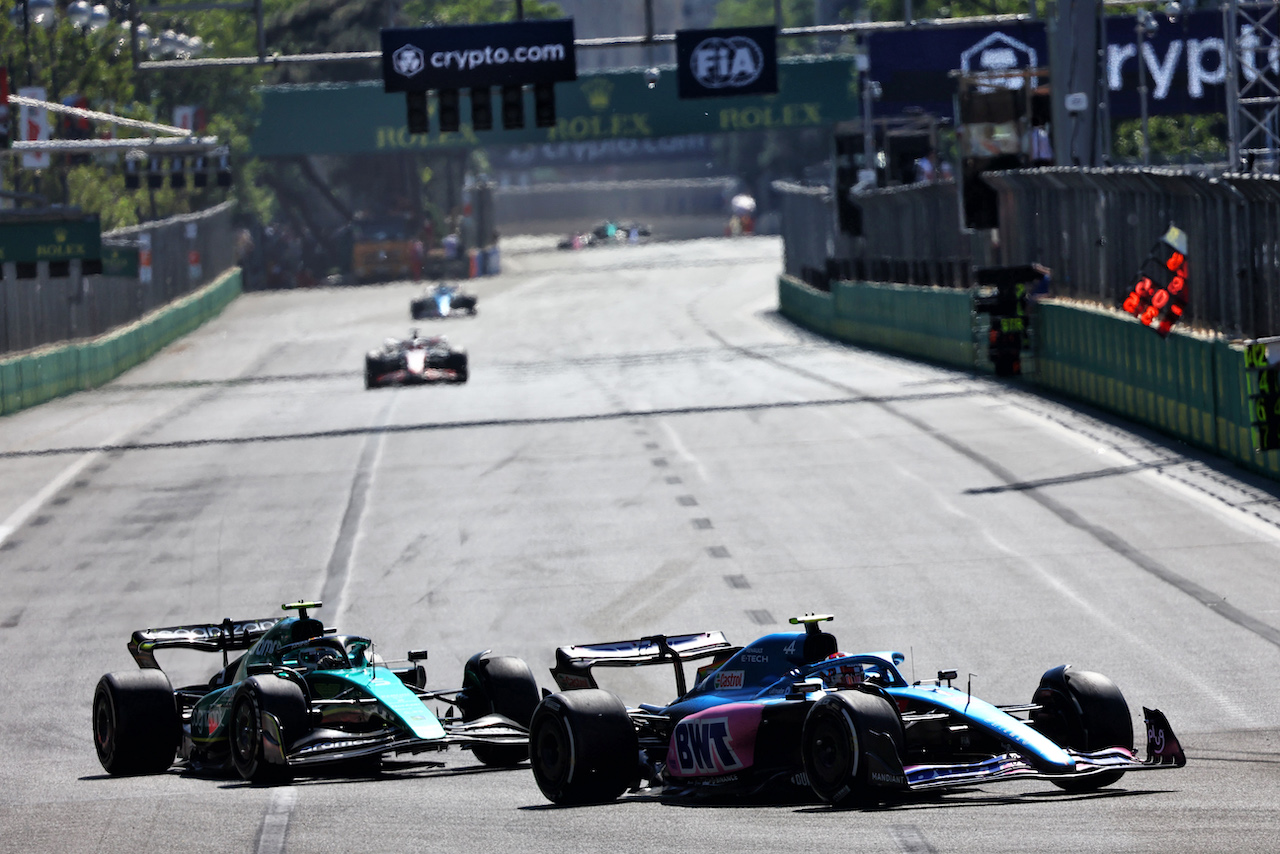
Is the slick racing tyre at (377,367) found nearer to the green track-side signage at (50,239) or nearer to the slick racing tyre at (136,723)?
the green track-side signage at (50,239)

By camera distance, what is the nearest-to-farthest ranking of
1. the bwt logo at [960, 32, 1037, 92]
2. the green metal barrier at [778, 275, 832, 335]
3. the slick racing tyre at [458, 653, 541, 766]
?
the slick racing tyre at [458, 653, 541, 766], the green metal barrier at [778, 275, 832, 335], the bwt logo at [960, 32, 1037, 92]

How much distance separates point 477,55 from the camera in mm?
35625

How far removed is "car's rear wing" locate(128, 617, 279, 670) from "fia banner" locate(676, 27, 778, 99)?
25659 mm

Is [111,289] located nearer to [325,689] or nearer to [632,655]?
[325,689]

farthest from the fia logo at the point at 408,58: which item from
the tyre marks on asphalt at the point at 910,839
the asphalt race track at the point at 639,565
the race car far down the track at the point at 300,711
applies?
the tyre marks on asphalt at the point at 910,839

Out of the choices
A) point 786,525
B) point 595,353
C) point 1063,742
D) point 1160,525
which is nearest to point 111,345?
point 595,353

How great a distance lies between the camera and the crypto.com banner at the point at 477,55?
116ft

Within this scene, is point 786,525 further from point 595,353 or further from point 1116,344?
point 595,353

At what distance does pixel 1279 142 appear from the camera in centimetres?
3488

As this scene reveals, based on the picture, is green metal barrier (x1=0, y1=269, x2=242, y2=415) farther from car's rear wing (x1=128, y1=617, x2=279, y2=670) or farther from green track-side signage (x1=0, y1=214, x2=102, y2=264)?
car's rear wing (x1=128, y1=617, x2=279, y2=670)

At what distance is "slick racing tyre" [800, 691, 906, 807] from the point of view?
8.49 metres

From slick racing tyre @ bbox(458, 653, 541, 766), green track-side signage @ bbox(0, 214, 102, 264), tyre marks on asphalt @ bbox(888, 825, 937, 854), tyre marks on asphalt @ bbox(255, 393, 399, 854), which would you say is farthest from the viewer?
green track-side signage @ bbox(0, 214, 102, 264)

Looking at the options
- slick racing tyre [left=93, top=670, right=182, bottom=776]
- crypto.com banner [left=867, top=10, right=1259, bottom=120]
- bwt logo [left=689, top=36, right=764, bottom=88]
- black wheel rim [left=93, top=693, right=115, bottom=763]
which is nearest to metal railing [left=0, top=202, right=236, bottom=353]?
bwt logo [left=689, top=36, right=764, bottom=88]

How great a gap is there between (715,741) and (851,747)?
117 cm
